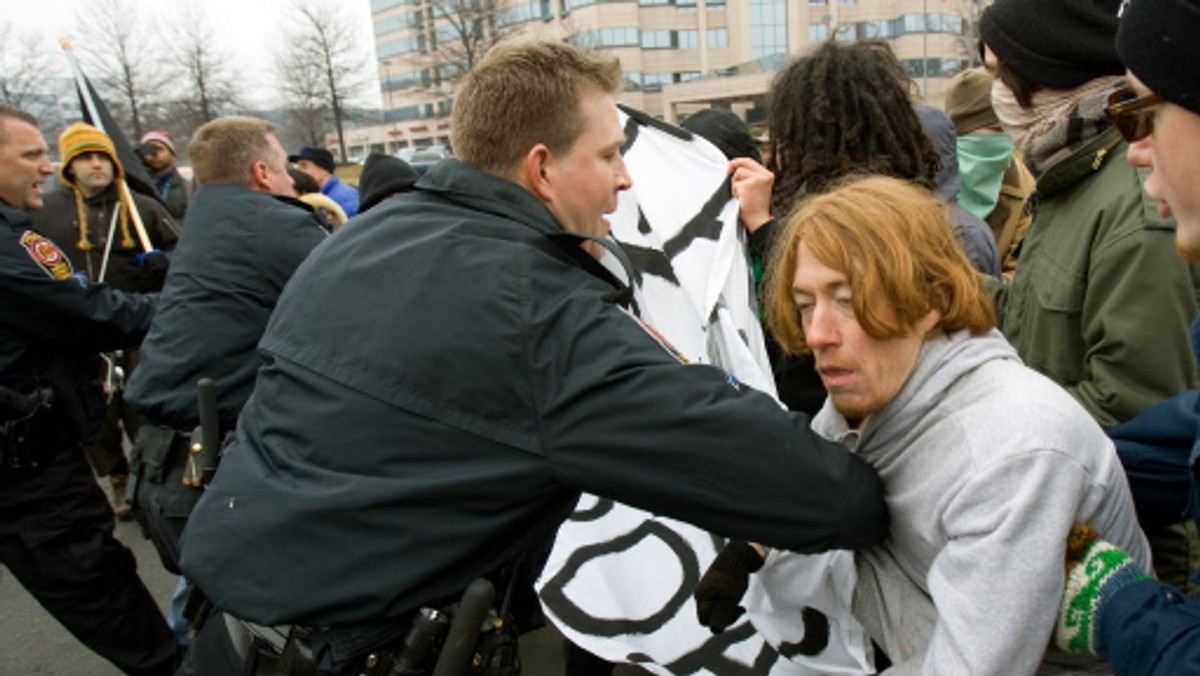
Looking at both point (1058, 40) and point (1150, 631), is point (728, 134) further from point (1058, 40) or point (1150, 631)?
point (1150, 631)

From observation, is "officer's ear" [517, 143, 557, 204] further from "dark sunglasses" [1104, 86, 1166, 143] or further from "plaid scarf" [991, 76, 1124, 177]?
"plaid scarf" [991, 76, 1124, 177]

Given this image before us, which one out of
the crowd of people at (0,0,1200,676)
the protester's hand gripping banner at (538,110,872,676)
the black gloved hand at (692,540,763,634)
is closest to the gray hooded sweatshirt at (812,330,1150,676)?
the crowd of people at (0,0,1200,676)

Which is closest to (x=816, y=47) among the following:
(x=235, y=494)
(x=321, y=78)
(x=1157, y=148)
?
(x=1157, y=148)

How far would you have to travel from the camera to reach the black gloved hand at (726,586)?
1742 millimetres

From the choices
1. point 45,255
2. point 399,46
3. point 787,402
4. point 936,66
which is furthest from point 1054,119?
point 399,46

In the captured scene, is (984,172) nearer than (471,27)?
Yes

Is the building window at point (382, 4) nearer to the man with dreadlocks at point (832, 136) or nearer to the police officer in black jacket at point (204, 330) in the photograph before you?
the police officer in black jacket at point (204, 330)

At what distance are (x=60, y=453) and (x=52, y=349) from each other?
403 mm

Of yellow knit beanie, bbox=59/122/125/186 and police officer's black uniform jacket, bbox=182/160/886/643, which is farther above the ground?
yellow knit beanie, bbox=59/122/125/186

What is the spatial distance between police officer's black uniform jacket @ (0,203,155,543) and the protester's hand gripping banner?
6.64 feet

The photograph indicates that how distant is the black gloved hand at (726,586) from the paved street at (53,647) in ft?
5.50

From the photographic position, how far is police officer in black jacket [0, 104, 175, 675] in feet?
10.0

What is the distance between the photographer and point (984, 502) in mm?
1267

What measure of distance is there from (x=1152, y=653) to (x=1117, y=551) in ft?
0.58
